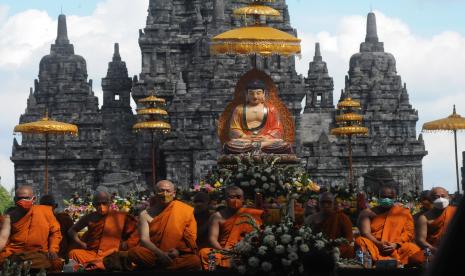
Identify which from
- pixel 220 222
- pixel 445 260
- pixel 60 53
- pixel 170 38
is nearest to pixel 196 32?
pixel 170 38

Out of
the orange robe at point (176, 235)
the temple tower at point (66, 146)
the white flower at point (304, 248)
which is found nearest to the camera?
the white flower at point (304, 248)

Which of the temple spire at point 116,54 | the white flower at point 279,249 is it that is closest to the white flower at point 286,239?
the white flower at point 279,249

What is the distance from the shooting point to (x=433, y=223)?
17172 millimetres

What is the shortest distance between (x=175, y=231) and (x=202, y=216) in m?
1.27

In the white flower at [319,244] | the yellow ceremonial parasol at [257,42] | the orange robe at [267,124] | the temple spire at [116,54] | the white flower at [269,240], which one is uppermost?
the temple spire at [116,54]

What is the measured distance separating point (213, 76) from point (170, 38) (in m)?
3.97

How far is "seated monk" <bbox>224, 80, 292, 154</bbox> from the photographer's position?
32000 mm

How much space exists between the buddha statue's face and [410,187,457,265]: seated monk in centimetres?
1496

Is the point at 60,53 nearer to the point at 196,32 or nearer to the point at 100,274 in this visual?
the point at 196,32

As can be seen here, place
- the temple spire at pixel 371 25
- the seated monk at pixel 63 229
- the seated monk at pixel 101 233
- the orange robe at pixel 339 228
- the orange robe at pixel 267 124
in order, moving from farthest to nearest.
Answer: the temple spire at pixel 371 25, the orange robe at pixel 267 124, the seated monk at pixel 63 229, the seated monk at pixel 101 233, the orange robe at pixel 339 228

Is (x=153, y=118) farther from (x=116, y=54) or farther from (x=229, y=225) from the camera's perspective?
(x=229, y=225)

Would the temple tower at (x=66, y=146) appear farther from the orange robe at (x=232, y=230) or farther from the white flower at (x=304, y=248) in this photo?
the white flower at (x=304, y=248)

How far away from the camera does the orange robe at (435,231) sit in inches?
662

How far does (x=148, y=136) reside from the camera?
51.2 meters
